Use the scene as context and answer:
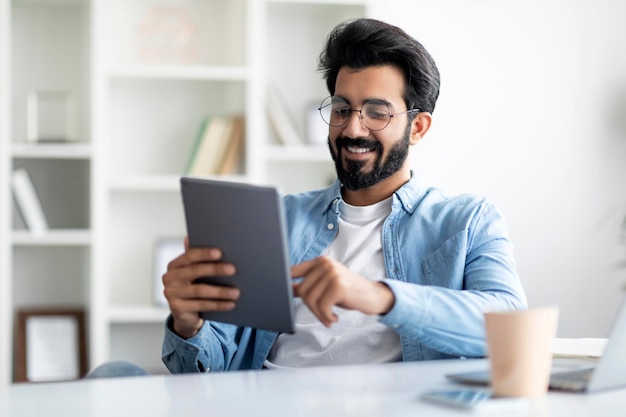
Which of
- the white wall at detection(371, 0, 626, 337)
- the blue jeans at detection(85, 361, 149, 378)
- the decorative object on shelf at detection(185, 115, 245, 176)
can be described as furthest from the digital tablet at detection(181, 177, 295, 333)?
the white wall at detection(371, 0, 626, 337)

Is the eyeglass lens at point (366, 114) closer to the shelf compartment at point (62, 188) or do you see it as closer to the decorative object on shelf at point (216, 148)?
the decorative object on shelf at point (216, 148)

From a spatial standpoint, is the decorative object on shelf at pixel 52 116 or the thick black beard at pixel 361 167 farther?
the decorative object on shelf at pixel 52 116

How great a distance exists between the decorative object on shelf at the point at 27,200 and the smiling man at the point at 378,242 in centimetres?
169

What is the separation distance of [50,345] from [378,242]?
2044mm

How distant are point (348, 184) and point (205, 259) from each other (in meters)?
0.57

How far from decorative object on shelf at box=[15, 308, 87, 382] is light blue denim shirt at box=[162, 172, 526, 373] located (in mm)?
1774

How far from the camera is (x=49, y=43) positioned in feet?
12.2

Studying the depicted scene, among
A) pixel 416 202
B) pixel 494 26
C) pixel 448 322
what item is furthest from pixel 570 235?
pixel 448 322

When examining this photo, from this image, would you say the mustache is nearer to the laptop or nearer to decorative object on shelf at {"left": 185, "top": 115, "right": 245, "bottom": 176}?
the laptop

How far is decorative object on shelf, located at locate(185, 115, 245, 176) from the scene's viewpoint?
361 centimetres

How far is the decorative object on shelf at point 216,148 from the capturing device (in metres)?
3.61

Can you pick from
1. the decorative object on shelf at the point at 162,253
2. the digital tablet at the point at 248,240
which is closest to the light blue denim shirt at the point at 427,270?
the digital tablet at the point at 248,240

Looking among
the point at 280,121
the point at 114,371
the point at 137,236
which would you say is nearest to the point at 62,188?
the point at 137,236

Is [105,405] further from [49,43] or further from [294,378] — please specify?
[49,43]
